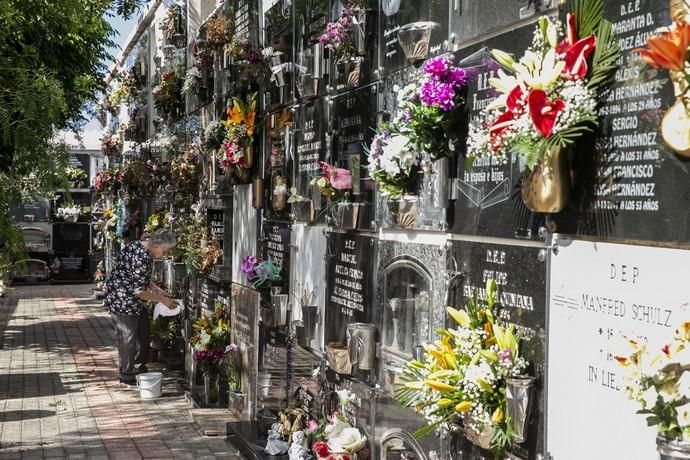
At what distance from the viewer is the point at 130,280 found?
9523 mm

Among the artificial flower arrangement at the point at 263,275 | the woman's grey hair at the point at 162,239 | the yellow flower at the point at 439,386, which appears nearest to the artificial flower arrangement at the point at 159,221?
the woman's grey hair at the point at 162,239

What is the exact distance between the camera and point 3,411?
8.41 metres

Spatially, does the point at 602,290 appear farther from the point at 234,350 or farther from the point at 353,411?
the point at 234,350

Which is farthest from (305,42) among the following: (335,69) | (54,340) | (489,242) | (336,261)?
(54,340)

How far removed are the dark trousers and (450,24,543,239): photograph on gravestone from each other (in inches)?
246

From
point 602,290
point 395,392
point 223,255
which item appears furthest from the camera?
point 223,255

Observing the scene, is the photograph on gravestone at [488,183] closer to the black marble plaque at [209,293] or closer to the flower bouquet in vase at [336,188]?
the flower bouquet in vase at [336,188]

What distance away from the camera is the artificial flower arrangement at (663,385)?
233cm

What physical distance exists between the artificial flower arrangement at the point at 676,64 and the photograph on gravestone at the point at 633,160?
102mm

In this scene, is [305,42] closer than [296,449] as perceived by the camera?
No

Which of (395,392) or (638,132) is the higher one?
(638,132)

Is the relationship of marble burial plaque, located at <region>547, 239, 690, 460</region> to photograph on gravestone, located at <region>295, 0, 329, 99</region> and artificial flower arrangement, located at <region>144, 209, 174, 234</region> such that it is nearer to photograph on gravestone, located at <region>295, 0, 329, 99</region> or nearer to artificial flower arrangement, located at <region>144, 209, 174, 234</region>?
photograph on gravestone, located at <region>295, 0, 329, 99</region>

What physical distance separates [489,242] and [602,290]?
828 mm

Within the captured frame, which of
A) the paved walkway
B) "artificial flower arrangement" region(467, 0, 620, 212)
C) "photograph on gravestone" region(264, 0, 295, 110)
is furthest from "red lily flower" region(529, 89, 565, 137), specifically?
the paved walkway
